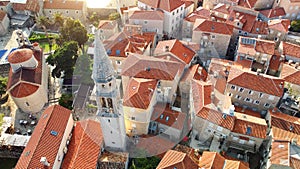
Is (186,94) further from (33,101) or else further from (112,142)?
(33,101)

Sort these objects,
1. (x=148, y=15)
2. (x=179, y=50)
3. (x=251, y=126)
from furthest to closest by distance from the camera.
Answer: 1. (x=148, y=15)
2. (x=179, y=50)
3. (x=251, y=126)

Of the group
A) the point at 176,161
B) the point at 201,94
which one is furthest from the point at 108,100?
the point at 201,94

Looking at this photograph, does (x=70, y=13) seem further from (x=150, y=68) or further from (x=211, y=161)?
(x=211, y=161)

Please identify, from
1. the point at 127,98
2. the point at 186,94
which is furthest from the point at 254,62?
the point at 127,98

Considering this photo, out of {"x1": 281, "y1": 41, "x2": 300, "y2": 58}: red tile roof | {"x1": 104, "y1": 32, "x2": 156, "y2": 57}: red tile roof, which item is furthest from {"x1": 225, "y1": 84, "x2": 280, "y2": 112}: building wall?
{"x1": 104, "y1": 32, "x2": 156, "y2": 57}: red tile roof

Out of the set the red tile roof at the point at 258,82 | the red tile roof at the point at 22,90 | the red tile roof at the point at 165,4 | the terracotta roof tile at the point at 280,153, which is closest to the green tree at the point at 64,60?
the red tile roof at the point at 22,90

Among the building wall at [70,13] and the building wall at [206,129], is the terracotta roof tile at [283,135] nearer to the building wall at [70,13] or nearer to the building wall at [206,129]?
the building wall at [206,129]
